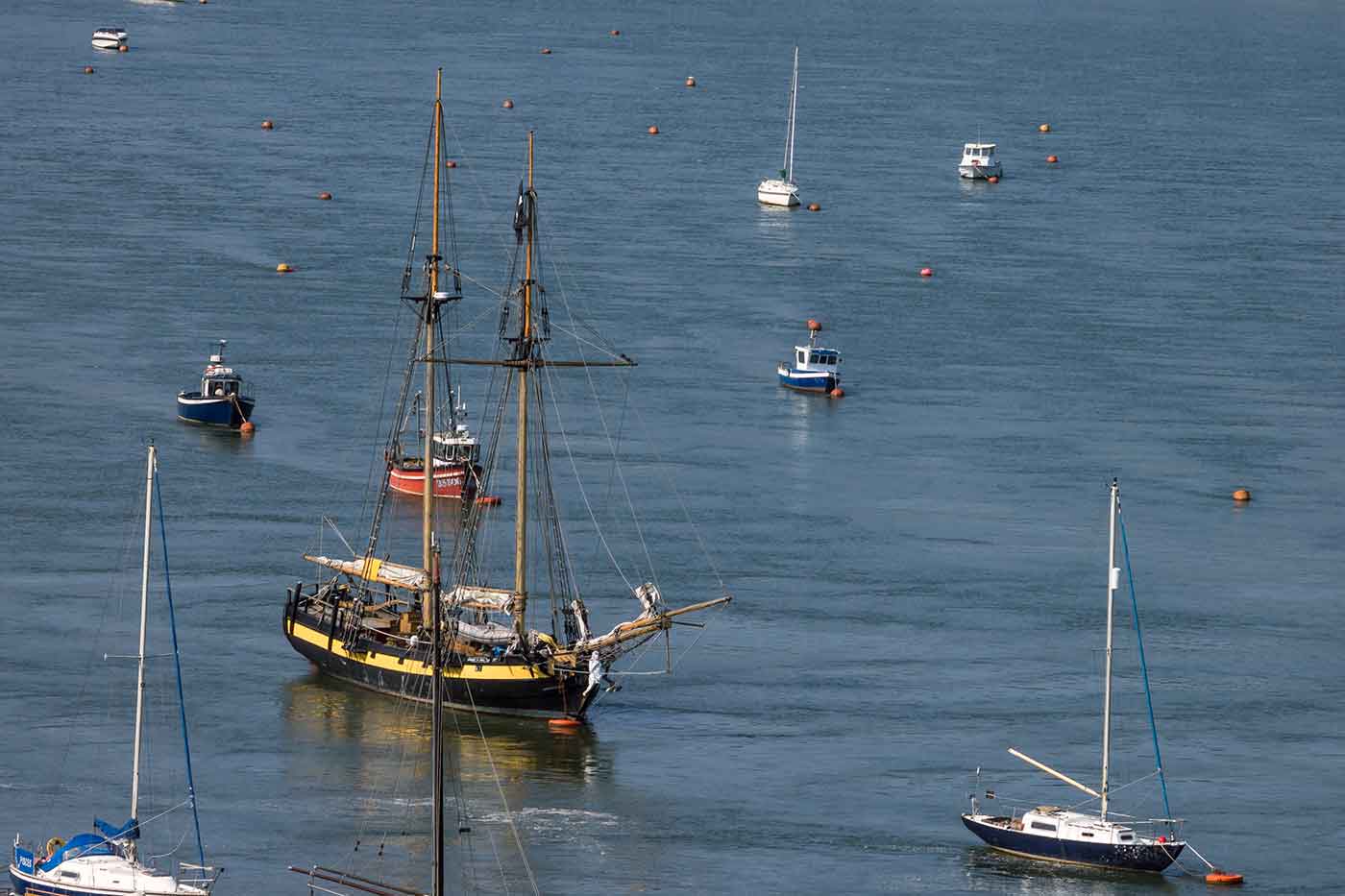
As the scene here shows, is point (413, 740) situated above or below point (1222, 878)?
above

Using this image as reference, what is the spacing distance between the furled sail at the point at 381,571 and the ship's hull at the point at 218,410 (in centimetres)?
2888

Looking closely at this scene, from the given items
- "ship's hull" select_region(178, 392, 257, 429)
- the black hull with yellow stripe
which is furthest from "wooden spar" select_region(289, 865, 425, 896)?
"ship's hull" select_region(178, 392, 257, 429)

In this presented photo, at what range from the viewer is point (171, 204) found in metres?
150

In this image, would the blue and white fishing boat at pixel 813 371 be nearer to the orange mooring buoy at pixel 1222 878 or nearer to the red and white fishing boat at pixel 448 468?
the red and white fishing boat at pixel 448 468

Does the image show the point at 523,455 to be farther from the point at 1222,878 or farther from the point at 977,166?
the point at 977,166

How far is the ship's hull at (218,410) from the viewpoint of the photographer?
10369 centimetres

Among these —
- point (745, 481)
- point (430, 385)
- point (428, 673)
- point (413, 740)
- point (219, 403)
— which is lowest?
point (413, 740)

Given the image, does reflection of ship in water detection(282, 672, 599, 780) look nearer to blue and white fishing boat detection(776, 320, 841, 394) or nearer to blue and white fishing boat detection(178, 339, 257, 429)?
blue and white fishing boat detection(178, 339, 257, 429)

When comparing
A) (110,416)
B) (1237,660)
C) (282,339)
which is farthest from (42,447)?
(1237,660)

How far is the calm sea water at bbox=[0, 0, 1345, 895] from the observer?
2650 inches

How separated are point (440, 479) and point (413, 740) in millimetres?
26150

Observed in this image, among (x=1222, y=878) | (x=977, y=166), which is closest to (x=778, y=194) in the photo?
(x=977, y=166)

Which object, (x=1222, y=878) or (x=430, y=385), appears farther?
(x=430, y=385)

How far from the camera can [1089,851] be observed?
63000mm
